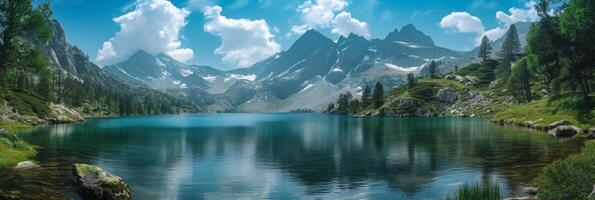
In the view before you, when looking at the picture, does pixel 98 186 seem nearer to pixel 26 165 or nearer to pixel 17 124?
pixel 26 165

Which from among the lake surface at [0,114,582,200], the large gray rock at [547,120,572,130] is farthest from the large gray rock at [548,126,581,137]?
the lake surface at [0,114,582,200]

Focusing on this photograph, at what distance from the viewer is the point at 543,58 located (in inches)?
4171

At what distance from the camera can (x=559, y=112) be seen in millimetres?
98375

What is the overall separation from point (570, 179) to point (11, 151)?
2133 inches

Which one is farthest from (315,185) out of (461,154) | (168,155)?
(168,155)

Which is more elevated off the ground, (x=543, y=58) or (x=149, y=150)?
(x=543, y=58)

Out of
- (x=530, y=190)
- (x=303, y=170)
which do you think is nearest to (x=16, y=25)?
(x=303, y=170)

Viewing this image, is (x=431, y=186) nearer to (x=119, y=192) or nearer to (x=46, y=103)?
(x=119, y=192)

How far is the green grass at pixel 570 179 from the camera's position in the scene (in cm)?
2182

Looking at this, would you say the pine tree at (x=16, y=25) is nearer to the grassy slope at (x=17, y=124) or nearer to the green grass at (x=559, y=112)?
the grassy slope at (x=17, y=124)

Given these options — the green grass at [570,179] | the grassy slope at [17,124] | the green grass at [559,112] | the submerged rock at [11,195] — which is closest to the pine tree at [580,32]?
the green grass at [559,112]

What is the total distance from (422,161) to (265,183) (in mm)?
21397

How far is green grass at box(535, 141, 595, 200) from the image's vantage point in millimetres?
21817

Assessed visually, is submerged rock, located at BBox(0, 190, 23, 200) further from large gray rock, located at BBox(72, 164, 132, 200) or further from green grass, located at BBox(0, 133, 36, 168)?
green grass, located at BBox(0, 133, 36, 168)
